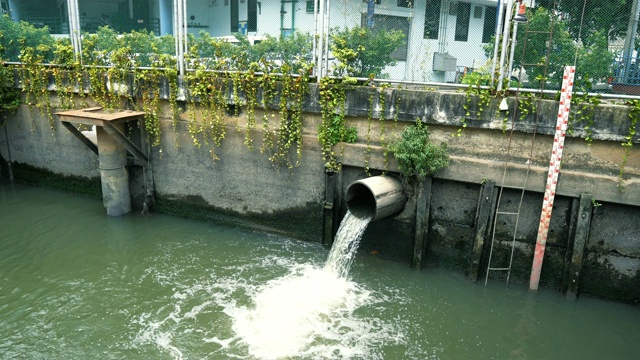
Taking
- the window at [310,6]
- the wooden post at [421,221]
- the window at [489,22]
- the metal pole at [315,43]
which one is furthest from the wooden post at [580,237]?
the window at [310,6]

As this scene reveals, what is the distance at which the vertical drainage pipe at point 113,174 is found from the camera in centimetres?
1029

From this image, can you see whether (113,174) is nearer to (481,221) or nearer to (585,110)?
(481,221)

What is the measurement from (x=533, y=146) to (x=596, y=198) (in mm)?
1136

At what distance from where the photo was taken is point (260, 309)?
24.3 feet

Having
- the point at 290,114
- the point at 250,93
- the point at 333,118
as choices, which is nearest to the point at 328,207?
the point at 333,118

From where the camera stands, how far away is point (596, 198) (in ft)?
24.0

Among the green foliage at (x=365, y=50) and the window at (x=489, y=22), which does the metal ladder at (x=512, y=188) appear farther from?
the green foliage at (x=365, y=50)

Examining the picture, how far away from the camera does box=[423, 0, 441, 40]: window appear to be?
834 centimetres

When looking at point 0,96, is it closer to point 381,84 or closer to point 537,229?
point 381,84

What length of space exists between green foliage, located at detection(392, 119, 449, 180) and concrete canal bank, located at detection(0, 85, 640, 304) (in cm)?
17

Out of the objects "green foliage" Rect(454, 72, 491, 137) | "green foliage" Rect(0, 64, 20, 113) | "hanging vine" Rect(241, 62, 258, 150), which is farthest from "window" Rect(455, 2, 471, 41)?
"green foliage" Rect(0, 64, 20, 113)

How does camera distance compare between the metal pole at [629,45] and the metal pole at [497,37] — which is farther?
the metal pole at [497,37]

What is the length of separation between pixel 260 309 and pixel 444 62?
493 cm

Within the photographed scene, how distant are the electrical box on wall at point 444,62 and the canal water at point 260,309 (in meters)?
3.38
